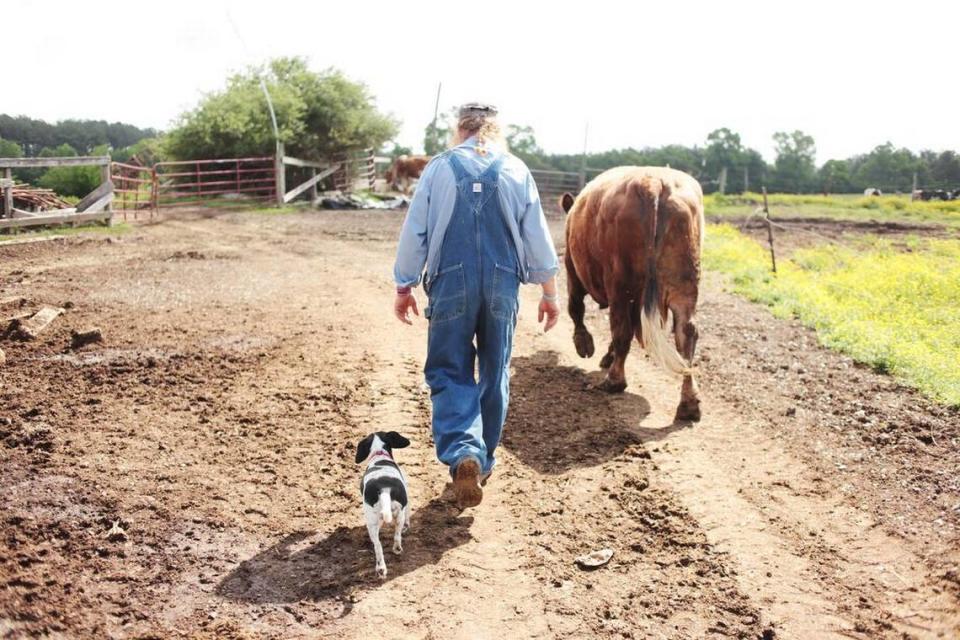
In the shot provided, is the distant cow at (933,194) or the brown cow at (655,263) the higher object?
the distant cow at (933,194)

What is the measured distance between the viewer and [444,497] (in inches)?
170

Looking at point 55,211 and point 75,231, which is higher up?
point 55,211

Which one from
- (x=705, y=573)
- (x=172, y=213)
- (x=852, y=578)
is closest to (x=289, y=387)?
(x=705, y=573)

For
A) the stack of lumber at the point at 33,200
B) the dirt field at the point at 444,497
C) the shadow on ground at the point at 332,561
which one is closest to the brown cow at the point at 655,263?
the dirt field at the point at 444,497

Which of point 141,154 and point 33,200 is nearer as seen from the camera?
point 33,200

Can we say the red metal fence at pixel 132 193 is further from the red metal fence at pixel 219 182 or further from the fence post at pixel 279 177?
the fence post at pixel 279 177

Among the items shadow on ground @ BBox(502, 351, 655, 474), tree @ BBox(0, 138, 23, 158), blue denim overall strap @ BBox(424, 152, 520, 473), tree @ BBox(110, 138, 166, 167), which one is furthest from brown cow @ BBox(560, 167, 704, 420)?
tree @ BBox(110, 138, 166, 167)

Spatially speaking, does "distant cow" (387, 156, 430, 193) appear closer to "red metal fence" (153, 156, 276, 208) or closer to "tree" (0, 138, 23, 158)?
"red metal fence" (153, 156, 276, 208)

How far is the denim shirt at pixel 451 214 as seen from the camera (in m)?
3.88

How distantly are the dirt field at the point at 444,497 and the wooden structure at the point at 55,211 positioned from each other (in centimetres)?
689

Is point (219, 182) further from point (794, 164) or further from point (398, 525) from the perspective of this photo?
point (794, 164)

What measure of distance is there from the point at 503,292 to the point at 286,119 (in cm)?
2269

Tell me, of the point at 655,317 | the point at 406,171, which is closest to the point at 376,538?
the point at 655,317

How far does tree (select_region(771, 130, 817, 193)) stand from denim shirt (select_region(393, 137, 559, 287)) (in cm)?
4302
